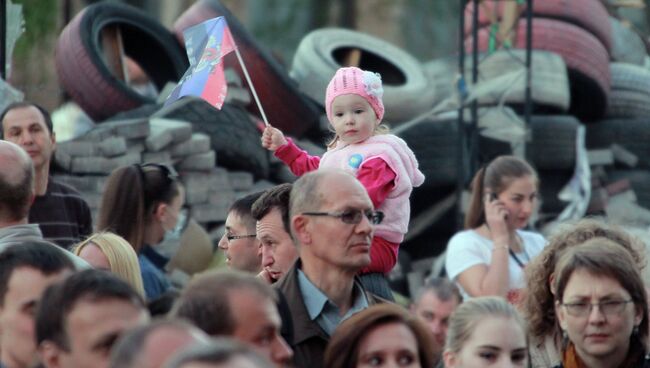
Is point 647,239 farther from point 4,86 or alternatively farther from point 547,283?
point 4,86

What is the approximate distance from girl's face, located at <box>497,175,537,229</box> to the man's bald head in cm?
286

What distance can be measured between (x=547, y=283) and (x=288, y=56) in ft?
62.7

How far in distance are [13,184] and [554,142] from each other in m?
9.14

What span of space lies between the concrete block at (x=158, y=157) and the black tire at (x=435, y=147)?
2.69 m

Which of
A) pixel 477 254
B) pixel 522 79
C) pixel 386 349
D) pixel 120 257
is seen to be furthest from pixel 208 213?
pixel 386 349

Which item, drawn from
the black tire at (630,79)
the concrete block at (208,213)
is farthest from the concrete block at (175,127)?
the black tire at (630,79)

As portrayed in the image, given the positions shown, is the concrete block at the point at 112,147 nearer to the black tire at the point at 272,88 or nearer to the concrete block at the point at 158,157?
the concrete block at the point at 158,157

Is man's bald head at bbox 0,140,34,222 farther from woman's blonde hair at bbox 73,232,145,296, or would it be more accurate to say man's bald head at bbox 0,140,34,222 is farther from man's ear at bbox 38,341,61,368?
man's ear at bbox 38,341,61,368

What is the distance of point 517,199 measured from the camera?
825 centimetres

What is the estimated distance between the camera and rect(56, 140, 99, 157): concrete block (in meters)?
11.6

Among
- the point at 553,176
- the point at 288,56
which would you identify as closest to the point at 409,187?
the point at 553,176

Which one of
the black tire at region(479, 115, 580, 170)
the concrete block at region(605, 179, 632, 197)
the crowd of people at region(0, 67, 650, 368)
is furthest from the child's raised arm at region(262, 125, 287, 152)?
the concrete block at region(605, 179, 632, 197)

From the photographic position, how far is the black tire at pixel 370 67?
46.2 ft

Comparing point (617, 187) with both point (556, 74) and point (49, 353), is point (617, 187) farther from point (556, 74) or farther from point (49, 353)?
point (49, 353)
